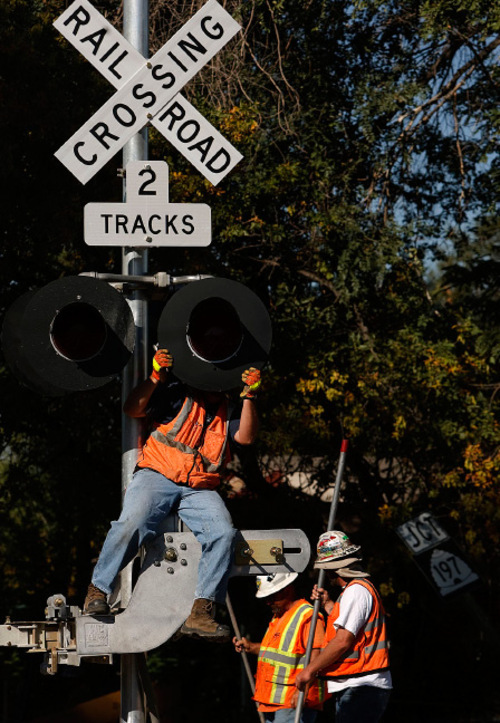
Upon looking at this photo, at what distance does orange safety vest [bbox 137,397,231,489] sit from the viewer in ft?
16.4

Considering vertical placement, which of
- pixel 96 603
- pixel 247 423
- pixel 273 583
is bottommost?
pixel 96 603

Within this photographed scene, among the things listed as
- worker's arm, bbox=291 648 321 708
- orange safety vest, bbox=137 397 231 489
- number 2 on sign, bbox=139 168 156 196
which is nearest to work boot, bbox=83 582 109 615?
orange safety vest, bbox=137 397 231 489

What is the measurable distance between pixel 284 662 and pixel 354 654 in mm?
999

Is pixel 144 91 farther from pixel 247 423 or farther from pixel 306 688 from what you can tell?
pixel 306 688

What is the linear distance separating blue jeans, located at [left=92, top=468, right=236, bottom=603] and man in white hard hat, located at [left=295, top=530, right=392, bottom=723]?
1.58 m

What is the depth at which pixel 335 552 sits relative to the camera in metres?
6.50

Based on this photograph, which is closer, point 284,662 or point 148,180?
point 148,180

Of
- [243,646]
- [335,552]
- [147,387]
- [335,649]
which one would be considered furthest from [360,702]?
[147,387]

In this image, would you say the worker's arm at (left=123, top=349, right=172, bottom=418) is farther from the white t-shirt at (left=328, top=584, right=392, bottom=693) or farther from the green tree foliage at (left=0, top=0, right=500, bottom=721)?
the green tree foliage at (left=0, top=0, right=500, bottom=721)

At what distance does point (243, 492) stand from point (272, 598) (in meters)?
6.95

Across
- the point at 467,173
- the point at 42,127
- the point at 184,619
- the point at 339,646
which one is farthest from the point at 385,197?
the point at 184,619

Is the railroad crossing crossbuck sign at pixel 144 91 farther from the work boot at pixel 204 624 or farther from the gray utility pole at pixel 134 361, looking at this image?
the work boot at pixel 204 624

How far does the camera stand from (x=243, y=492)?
1441 cm

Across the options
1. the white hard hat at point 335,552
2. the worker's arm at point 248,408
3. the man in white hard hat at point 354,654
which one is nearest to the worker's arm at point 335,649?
the man in white hard hat at point 354,654
